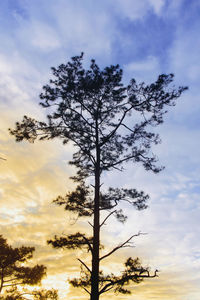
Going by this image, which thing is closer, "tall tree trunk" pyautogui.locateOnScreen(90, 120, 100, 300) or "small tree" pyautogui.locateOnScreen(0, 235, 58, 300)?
"tall tree trunk" pyautogui.locateOnScreen(90, 120, 100, 300)

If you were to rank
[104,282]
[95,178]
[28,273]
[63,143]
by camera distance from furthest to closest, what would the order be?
[28,273], [63,143], [95,178], [104,282]

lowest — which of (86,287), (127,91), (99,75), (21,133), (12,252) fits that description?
(86,287)

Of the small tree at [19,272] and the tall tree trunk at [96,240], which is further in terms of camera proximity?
the small tree at [19,272]

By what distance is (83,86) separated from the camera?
1291cm

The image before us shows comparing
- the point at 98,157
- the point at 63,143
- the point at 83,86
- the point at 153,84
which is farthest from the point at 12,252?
the point at 153,84

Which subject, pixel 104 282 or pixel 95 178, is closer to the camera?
pixel 104 282

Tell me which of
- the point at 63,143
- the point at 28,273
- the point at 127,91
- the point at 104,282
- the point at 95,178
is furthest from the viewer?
the point at 28,273

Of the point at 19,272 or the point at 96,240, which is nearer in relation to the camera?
the point at 96,240

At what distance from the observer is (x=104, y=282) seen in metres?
10.4

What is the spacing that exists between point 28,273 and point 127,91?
54.9 feet

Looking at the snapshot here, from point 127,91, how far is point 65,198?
5606 mm

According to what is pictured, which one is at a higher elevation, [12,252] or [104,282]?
[12,252]

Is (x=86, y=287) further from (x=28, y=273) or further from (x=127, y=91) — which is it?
(x=28, y=273)

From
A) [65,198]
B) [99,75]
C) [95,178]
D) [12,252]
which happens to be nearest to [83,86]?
[99,75]
